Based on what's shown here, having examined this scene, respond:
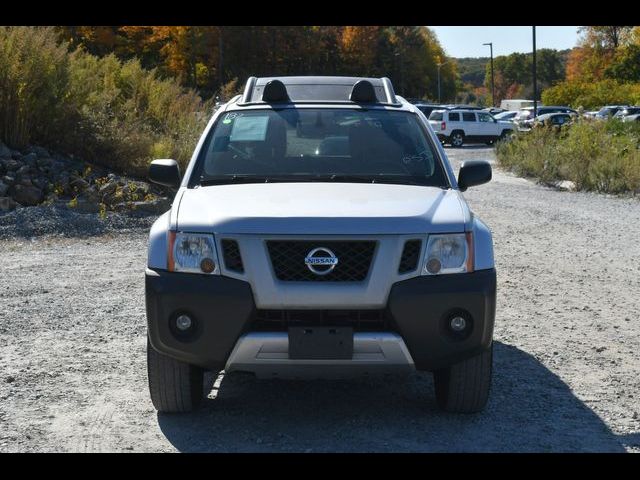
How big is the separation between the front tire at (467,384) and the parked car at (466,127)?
4028 cm

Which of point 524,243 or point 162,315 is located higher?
point 162,315

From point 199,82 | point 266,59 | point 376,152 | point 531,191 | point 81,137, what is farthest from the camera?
point 266,59

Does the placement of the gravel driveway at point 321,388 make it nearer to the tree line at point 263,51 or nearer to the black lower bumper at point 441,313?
the black lower bumper at point 441,313

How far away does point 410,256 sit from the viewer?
5.08 metres

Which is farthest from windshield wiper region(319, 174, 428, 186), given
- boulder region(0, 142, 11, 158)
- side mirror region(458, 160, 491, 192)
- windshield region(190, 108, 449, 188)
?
boulder region(0, 142, 11, 158)

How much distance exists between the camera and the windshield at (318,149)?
6059 millimetres

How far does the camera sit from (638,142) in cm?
2350

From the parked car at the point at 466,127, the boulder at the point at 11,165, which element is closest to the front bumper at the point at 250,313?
the boulder at the point at 11,165

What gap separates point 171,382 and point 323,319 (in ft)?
3.12

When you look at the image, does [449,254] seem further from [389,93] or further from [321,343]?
[389,93]

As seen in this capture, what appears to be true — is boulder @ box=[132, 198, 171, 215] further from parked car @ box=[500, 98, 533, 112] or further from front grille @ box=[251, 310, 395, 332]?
parked car @ box=[500, 98, 533, 112]
